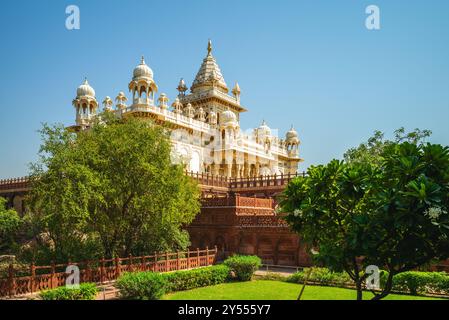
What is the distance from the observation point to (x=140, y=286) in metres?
13.6

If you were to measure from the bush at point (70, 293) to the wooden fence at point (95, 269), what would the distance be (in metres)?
1.90

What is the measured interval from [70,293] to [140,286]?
7.89ft

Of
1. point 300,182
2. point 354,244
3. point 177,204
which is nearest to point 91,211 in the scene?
point 177,204

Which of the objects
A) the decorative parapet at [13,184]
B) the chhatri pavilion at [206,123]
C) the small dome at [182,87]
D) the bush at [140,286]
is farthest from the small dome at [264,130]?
the bush at [140,286]

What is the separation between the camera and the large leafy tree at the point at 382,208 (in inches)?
256

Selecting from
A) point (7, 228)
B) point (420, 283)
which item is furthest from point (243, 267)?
point (7, 228)

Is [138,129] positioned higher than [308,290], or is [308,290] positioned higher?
[138,129]

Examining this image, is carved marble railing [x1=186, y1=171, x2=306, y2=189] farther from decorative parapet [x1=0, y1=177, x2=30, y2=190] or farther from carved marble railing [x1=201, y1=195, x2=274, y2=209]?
decorative parapet [x1=0, y1=177, x2=30, y2=190]

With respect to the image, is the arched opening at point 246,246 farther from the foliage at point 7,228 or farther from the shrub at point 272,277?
the foliage at point 7,228

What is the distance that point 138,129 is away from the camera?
19.0m

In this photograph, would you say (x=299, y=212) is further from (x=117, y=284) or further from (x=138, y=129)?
(x=138, y=129)

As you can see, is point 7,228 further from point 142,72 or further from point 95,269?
point 142,72
